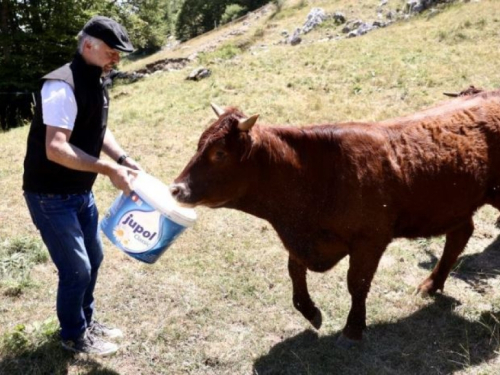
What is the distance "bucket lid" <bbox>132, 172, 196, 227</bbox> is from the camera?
10.5 feet

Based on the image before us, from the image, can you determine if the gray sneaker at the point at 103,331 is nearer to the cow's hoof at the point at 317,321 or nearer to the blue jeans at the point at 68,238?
the blue jeans at the point at 68,238

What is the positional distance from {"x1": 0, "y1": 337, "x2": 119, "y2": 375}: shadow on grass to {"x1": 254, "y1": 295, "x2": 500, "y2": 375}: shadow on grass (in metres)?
1.24

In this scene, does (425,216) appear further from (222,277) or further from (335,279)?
(222,277)

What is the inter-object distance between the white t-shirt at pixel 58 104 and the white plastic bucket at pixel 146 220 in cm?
57

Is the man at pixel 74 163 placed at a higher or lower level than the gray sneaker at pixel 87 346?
higher

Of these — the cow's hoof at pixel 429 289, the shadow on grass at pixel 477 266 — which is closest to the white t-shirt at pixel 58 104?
the cow's hoof at pixel 429 289

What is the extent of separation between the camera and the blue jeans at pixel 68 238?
326 cm

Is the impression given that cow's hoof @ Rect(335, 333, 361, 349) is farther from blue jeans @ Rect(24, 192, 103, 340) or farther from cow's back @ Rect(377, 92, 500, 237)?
blue jeans @ Rect(24, 192, 103, 340)

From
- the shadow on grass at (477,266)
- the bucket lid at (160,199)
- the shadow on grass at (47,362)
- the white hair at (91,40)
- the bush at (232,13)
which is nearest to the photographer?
the white hair at (91,40)

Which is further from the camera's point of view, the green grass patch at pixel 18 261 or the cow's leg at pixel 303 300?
the green grass patch at pixel 18 261

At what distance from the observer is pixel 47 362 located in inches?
146

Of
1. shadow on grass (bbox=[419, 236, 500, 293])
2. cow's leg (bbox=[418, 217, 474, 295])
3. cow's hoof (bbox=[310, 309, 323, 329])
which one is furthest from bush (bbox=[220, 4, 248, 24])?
cow's hoof (bbox=[310, 309, 323, 329])

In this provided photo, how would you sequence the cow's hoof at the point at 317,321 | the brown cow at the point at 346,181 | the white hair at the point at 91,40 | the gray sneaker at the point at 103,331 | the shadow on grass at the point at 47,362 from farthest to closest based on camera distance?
1. the cow's hoof at the point at 317,321
2. the gray sneaker at the point at 103,331
3. the shadow on grass at the point at 47,362
4. the brown cow at the point at 346,181
5. the white hair at the point at 91,40

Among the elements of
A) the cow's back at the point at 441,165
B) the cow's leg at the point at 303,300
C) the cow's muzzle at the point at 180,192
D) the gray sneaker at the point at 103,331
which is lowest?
the cow's leg at the point at 303,300
